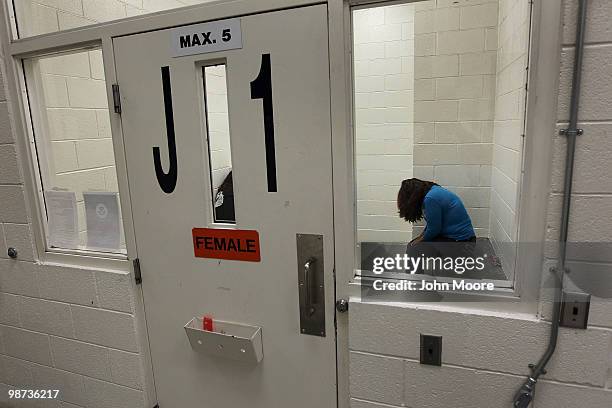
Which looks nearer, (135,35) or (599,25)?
(599,25)

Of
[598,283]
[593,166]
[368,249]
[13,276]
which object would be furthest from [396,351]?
[13,276]

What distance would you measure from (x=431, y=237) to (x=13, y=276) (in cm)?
206

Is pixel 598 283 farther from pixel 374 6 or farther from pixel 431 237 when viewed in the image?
pixel 374 6

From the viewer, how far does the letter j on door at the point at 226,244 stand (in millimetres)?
1388

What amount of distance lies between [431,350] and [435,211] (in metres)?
0.56

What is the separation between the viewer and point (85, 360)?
1.78 meters

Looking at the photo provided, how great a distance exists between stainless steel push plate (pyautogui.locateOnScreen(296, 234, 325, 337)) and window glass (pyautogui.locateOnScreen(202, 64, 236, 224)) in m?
0.32

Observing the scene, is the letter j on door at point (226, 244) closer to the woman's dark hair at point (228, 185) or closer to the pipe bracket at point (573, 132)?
the woman's dark hair at point (228, 185)

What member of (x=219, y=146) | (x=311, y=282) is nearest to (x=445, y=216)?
(x=311, y=282)

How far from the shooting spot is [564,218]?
3.22 feet

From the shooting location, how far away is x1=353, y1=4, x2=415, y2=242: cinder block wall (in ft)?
5.37

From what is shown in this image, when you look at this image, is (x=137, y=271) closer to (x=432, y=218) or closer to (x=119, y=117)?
(x=119, y=117)

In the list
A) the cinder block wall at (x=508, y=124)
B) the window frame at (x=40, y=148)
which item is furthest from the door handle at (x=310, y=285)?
the window frame at (x=40, y=148)

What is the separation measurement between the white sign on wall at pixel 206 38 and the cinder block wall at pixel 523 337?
98 cm
